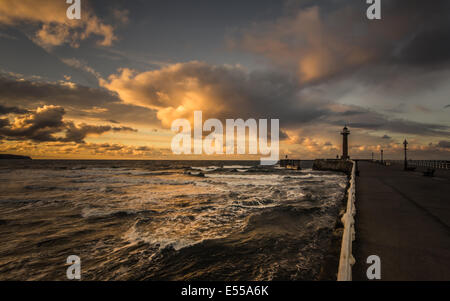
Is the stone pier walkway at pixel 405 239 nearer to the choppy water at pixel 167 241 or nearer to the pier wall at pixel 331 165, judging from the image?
the choppy water at pixel 167 241

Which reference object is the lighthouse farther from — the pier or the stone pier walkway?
the stone pier walkway

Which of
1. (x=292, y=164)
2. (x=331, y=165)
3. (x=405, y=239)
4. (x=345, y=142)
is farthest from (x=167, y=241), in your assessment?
(x=292, y=164)

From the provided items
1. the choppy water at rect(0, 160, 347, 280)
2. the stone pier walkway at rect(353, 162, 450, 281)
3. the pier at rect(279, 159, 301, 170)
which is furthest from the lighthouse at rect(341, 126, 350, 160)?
the stone pier walkway at rect(353, 162, 450, 281)

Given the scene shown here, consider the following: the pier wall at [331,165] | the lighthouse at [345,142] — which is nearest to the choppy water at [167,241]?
the pier wall at [331,165]

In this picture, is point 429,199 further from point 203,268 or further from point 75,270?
point 75,270

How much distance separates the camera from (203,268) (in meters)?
4.97

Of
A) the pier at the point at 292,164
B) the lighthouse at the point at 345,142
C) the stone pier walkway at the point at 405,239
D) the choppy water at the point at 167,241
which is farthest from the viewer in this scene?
the pier at the point at 292,164

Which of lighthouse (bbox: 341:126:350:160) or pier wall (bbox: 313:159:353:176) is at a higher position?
lighthouse (bbox: 341:126:350:160)

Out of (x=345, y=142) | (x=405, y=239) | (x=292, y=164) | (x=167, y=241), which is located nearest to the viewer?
(x=405, y=239)

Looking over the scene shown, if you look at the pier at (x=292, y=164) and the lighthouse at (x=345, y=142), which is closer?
the lighthouse at (x=345, y=142)

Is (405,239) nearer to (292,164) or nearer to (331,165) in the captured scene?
(331,165)

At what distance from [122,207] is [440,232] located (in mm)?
13159
